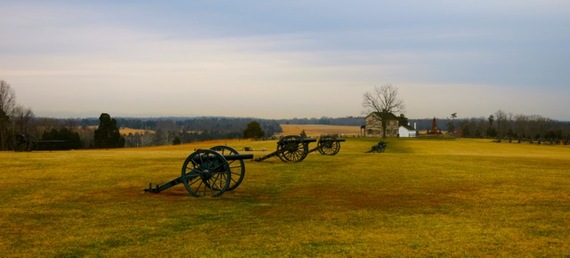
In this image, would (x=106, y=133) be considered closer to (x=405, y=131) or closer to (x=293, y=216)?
(x=293, y=216)

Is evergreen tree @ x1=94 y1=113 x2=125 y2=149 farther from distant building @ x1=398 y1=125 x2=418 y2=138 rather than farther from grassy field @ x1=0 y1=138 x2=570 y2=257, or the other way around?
distant building @ x1=398 y1=125 x2=418 y2=138

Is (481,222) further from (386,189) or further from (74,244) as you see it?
(74,244)

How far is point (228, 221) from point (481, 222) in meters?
6.42

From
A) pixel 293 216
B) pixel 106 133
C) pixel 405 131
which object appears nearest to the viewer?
pixel 293 216

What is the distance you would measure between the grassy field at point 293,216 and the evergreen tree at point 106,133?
45024mm

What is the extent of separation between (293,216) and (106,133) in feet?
192

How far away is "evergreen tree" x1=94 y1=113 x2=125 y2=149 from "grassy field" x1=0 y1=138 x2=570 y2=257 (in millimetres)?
45024

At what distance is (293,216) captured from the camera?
1260 cm

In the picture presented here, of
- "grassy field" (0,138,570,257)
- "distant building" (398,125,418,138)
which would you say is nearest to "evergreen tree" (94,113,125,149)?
"grassy field" (0,138,570,257)

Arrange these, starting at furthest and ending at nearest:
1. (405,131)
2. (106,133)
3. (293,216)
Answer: (405,131)
(106,133)
(293,216)

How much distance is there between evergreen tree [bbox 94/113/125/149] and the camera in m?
65.4

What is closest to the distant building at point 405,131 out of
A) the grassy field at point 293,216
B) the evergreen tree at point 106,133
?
the evergreen tree at point 106,133

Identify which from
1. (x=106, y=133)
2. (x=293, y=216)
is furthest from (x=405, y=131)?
(x=293, y=216)

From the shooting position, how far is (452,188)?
58.6 ft
